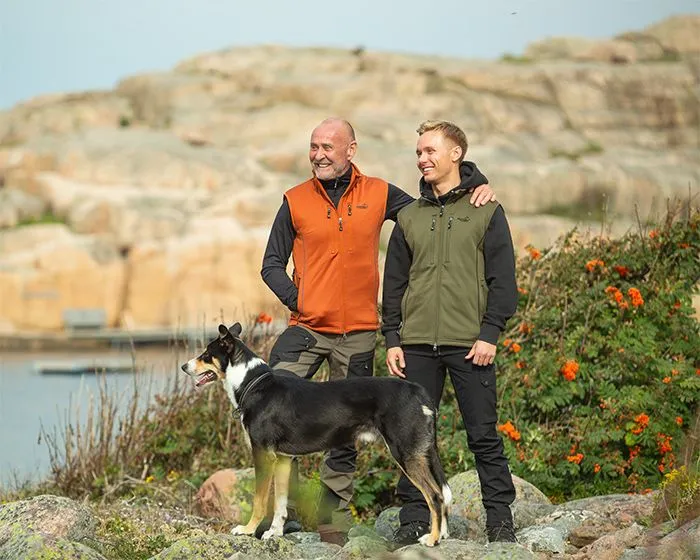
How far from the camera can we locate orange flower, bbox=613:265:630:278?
8.24 m

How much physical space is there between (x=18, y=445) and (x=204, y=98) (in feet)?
182

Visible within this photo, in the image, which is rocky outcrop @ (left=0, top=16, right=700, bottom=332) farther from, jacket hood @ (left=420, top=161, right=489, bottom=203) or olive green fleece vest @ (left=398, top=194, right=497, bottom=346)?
olive green fleece vest @ (left=398, top=194, right=497, bottom=346)

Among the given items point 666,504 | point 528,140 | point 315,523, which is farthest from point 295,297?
point 528,140

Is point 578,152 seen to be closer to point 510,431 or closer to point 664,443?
point 664,443

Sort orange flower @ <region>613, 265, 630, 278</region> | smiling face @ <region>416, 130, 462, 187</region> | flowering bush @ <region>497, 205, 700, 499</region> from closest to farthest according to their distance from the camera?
smiling face @ <region>416, 130, 462, 187</region> < flowering bush @ <region>497, 205, 700, 499</region> < orange flower @ <region>613, 265, 630, 278</region>

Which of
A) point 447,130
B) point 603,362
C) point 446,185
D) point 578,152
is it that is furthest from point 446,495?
point 578,152

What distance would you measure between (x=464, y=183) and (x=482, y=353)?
0.83m

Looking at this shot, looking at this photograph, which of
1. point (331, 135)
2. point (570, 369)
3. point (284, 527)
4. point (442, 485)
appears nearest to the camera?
point (442, 485)

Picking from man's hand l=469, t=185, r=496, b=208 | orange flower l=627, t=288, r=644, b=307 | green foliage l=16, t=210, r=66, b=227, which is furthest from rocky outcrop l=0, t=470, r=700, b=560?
green foliage l=16, t=210, r=66, b=227

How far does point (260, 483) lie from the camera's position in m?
5.34

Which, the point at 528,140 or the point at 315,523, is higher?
the point at 528,140

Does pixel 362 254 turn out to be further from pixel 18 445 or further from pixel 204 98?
pixel 204 98

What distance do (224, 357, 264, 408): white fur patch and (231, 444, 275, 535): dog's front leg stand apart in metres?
0.30

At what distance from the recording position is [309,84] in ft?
230
